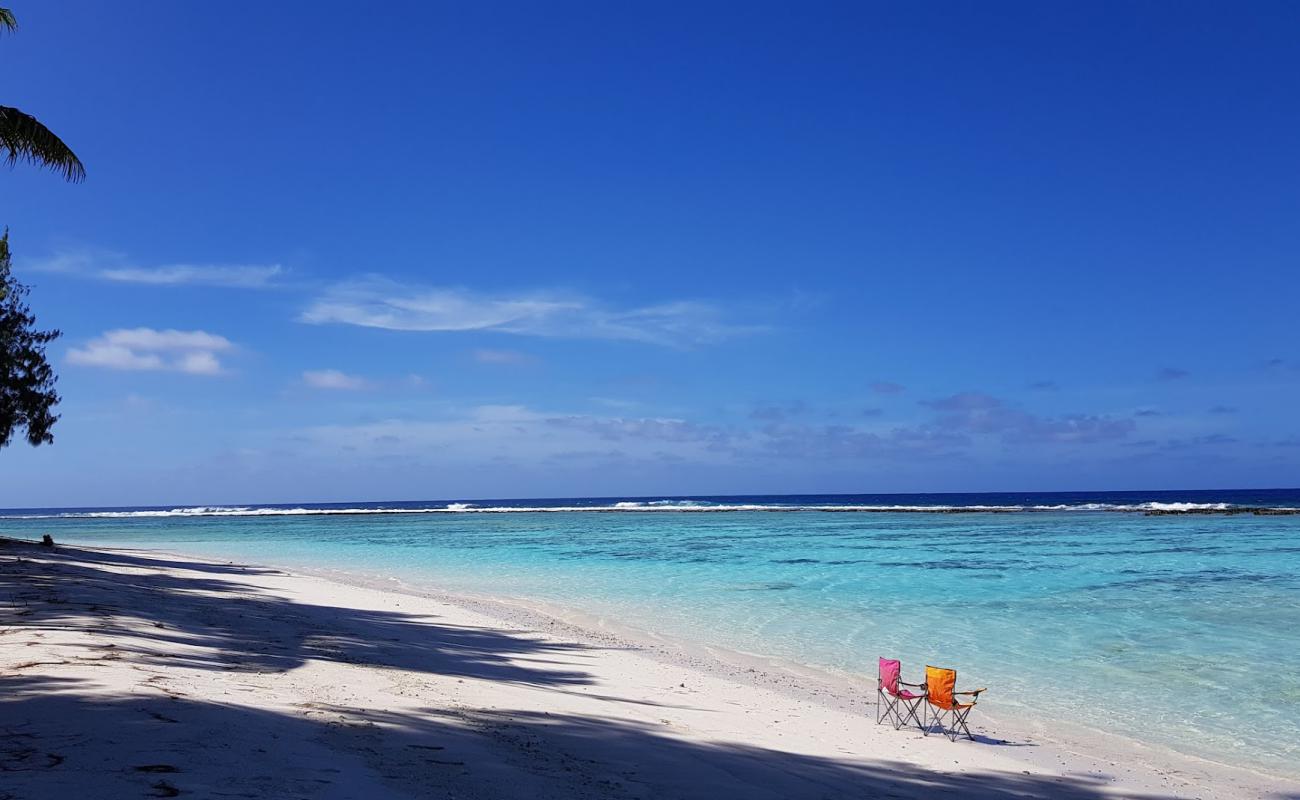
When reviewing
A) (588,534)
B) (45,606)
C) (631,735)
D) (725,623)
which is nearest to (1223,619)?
(725,623)

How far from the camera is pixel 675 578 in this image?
23750mm

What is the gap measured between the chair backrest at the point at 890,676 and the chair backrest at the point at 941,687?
1.17 ft

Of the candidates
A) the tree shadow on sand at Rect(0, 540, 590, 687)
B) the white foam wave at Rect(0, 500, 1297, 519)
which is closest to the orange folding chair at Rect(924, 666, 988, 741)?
the tree shadow on sand at Rect(0, 540, 590, 687)

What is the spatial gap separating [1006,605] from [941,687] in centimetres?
1079

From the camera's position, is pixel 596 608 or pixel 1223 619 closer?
pixel 1223 619

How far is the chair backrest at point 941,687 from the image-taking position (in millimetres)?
7930

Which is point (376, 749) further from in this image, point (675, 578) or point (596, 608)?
point (675, 578)

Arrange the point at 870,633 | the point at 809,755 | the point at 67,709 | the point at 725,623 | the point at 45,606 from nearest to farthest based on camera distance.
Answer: the point at 67,709, the point at 809,755, the point at 45,606, the point at 870,633, the point at 725,623

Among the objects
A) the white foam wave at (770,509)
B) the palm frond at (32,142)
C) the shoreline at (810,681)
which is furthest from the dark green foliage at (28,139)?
the white foam wave at (770,509)

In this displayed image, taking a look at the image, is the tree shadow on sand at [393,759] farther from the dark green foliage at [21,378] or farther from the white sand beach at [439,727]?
the dark green foliage at [21,378]

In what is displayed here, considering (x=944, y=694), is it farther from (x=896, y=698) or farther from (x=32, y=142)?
(x=32, y=142)

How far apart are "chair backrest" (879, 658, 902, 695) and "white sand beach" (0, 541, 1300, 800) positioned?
1.37 ft

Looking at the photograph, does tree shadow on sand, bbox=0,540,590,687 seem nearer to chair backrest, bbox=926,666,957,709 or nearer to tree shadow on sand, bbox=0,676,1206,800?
tree shadow on sand, bbox=0,676,1206,800

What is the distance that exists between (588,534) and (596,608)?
31413 millimetres
